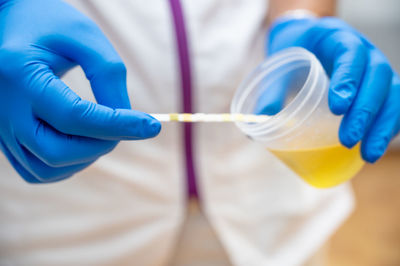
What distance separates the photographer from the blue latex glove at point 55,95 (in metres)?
0.44

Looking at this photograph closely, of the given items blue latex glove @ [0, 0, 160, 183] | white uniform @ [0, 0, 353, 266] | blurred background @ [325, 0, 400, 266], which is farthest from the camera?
blurred background @ [325, 0, 400, 266]

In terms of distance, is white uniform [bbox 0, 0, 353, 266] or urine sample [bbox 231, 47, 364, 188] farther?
white uniform [bbox 0, 0, 353, 266]

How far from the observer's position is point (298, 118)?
1.59ft

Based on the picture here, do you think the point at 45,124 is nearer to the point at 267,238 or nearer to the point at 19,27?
the point at 19,27

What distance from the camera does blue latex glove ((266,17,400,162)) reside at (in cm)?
49

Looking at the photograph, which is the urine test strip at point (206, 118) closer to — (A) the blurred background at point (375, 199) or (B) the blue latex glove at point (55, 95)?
(B) the blue latex glove at point (55, 95)

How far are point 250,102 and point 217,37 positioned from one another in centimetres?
13

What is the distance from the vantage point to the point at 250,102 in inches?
23.1

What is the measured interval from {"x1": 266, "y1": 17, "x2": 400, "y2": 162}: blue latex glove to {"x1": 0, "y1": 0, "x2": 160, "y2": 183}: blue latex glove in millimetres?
215

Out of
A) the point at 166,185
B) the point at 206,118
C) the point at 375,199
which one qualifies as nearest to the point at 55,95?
the point at 206,118

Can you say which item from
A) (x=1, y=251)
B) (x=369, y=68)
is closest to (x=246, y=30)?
(x=369, y=68)

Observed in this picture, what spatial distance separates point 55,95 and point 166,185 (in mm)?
272

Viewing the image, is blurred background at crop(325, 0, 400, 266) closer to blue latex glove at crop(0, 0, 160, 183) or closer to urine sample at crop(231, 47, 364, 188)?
urine sample at crop(231, 47, 364, 188)

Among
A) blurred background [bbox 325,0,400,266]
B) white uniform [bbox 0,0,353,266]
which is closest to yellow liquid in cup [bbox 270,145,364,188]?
white uniform [bbox 0,0,353,266]
